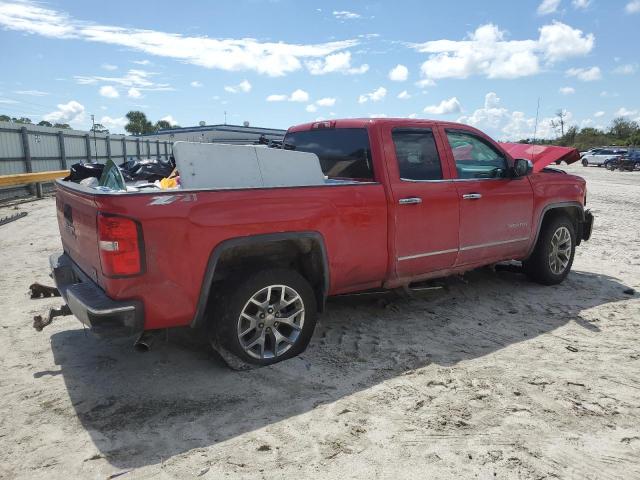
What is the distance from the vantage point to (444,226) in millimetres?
4645

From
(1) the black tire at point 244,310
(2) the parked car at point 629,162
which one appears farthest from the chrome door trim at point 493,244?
(2) the parked car at point 629,162

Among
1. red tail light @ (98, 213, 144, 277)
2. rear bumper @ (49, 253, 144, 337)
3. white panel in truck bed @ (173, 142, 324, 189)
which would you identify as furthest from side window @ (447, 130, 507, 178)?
rear bumper @ (49, 253, 144, 337)

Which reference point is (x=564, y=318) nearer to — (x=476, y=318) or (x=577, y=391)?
(x=476, y=318)

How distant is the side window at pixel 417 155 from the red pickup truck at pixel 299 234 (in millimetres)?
13

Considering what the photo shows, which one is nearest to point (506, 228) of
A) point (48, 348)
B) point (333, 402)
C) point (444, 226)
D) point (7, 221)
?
point (444, 226)

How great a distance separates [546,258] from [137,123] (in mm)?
88714

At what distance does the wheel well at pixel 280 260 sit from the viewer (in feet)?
11.6

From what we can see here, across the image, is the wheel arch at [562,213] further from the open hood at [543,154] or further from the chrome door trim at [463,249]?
the open hood at [543,154]

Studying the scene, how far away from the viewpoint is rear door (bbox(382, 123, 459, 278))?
4.30 metres

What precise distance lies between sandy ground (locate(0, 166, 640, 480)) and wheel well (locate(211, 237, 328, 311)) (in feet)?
2.12

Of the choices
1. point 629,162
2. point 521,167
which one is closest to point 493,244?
point 521,167

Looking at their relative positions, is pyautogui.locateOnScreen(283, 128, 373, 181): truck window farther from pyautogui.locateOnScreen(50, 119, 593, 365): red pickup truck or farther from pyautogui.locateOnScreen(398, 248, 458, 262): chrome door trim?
pyautogui.locateOnScreen(398, 248, 458, 262): chrome door trim

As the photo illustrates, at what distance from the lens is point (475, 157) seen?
16.9ft

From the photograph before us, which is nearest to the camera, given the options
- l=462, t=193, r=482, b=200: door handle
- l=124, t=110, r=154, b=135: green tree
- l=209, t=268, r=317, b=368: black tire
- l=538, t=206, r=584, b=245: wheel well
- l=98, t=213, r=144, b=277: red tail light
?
l=98, t=213, r=144, b=277: red tail light
